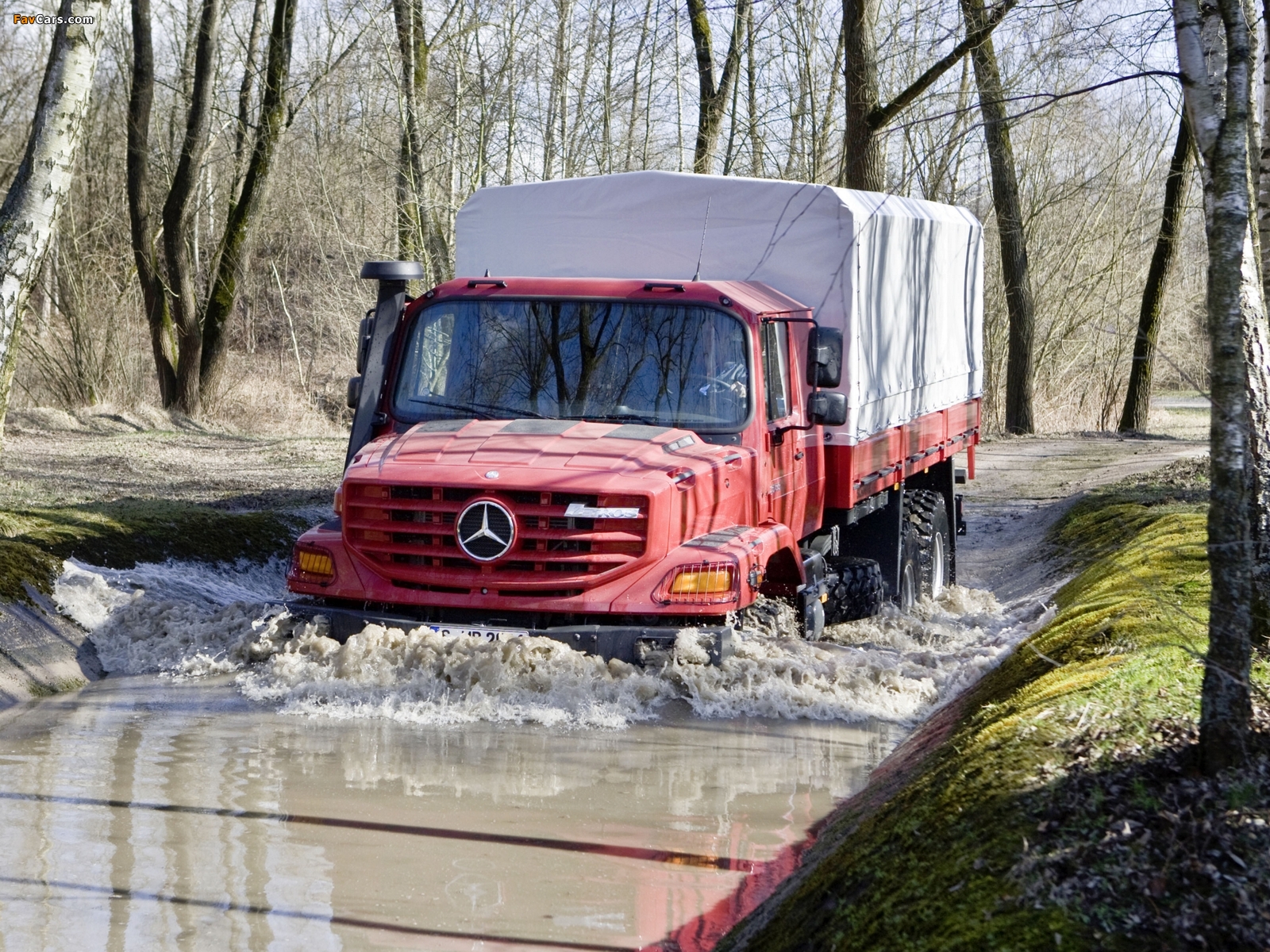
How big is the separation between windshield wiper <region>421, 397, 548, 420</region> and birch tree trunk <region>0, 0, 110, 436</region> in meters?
3.71

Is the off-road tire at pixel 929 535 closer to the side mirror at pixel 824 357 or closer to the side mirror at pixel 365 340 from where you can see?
the side mirror at pixel 824 357

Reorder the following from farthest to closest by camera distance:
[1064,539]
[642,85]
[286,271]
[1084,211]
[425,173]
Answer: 1. [286,271]
2. [1084,211]
3. [642,85]
4. [425,173]
5. [1064,539]

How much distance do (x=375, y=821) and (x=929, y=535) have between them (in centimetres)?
734

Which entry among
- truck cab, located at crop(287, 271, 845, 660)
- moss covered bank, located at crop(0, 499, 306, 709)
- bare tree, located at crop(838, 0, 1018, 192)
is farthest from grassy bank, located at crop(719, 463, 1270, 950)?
bare tree, located at crop(838, 0, 1018, 192)

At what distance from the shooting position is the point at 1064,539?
14430mm

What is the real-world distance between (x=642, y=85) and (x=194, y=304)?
395 inches

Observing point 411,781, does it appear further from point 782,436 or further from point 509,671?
point 782,436

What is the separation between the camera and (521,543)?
7531 millimetres

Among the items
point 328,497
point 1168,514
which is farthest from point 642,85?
point 1168,514

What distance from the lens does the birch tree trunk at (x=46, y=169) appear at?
33.5 feet

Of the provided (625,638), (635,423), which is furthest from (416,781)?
(635,423)

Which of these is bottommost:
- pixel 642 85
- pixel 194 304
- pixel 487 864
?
pixel 487 864

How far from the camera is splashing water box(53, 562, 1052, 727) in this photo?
24.0 feet

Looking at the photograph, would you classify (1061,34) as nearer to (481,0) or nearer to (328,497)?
(328,497)
